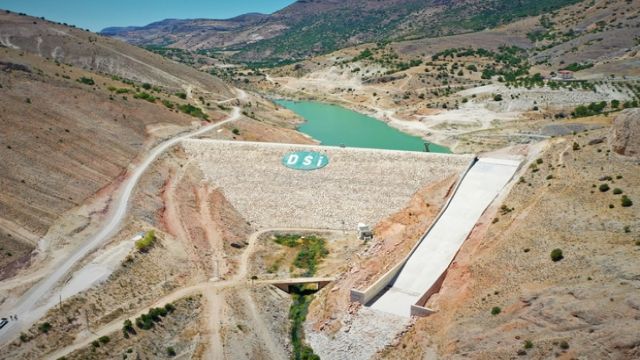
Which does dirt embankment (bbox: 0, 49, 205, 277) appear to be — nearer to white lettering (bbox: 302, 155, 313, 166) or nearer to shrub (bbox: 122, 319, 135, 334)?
shrub (bbox: 122, 319, 135, 334)

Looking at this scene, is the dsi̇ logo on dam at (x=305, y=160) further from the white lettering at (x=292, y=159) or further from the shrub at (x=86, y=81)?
the shrub at (x=86, y=81)

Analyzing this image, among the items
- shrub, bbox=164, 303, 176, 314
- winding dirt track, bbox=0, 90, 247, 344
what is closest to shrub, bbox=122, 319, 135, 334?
shrub, bbox=164, 303, 176, 314

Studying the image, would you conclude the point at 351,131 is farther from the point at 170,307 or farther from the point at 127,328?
the point at 127,328

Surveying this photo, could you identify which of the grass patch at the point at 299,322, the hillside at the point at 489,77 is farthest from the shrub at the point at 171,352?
the hillside at the point at 489,77

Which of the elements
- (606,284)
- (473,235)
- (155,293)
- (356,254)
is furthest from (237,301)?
(606,284)

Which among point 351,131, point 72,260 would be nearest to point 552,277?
point 72,260
